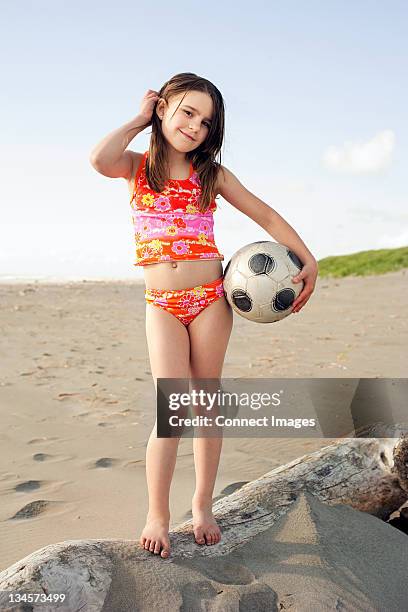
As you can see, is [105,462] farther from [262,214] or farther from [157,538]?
[262,214]

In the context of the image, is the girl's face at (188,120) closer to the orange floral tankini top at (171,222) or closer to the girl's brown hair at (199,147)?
the girl's brown hair at (199,147)

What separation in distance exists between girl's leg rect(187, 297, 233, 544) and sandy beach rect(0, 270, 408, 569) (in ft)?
3.81

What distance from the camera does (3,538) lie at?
4.60 metres

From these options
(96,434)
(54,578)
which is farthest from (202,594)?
(96,434)

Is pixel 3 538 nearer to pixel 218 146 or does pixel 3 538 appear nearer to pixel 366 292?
pixel 218 146

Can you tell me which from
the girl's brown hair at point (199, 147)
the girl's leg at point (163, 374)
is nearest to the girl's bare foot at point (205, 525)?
the girl's leg at point (163, 374)

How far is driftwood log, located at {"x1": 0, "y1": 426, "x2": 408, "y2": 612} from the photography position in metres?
3.14

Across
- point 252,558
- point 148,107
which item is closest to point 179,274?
point 148,107

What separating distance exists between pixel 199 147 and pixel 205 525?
2.05 m

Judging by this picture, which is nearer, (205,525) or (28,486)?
(205,525)

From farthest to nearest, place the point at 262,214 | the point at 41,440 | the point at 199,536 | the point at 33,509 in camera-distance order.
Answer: the point at 41,440 → the point at 33,509 → the point at 262,214 → the point at 199,536

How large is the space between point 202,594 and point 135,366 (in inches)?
293

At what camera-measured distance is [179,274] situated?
12.3 ft

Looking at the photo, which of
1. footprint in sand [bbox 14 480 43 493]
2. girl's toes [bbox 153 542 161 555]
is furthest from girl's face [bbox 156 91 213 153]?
footprint in sand [bbox 14 480 43 493]
